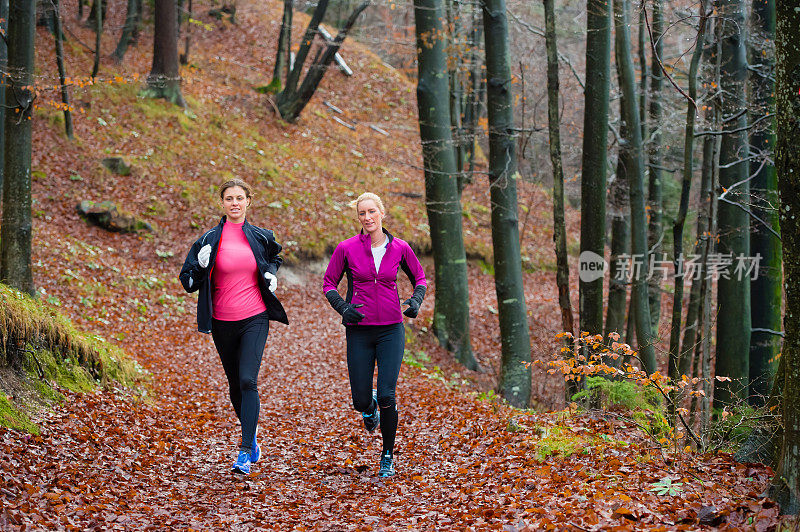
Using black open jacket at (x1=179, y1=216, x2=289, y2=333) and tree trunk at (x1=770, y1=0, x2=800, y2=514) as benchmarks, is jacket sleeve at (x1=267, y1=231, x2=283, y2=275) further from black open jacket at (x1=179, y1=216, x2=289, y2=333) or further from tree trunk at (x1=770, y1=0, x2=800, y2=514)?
tree trunk at (x1=770, y1=0, x2=800, y2=514)

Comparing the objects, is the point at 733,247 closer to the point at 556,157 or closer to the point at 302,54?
the point at 556,157

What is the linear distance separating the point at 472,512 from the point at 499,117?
23.2ft

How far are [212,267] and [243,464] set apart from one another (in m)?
1.70

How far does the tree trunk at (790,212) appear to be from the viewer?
3365 millimetres

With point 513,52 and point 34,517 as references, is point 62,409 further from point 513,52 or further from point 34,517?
point 513,52

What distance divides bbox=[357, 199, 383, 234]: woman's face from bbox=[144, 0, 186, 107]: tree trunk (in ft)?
51.5

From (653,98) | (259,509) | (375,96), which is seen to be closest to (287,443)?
(259,509)

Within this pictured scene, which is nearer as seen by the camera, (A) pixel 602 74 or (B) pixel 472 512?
(B) pixel 472 512

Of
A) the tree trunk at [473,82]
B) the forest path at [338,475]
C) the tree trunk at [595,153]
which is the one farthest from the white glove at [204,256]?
the tree trunk at [473,82]

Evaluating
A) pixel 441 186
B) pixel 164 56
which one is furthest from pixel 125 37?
pixel 441 186

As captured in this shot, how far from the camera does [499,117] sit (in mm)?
10148

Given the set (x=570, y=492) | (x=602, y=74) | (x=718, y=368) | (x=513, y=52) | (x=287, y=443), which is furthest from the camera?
(x=513, y=52)

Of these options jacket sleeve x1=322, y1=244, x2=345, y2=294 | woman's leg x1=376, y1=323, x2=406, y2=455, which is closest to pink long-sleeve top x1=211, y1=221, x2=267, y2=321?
jacket sleeve x1=322, y1=244, x2=345, y2=294

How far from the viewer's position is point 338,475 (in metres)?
5.76
